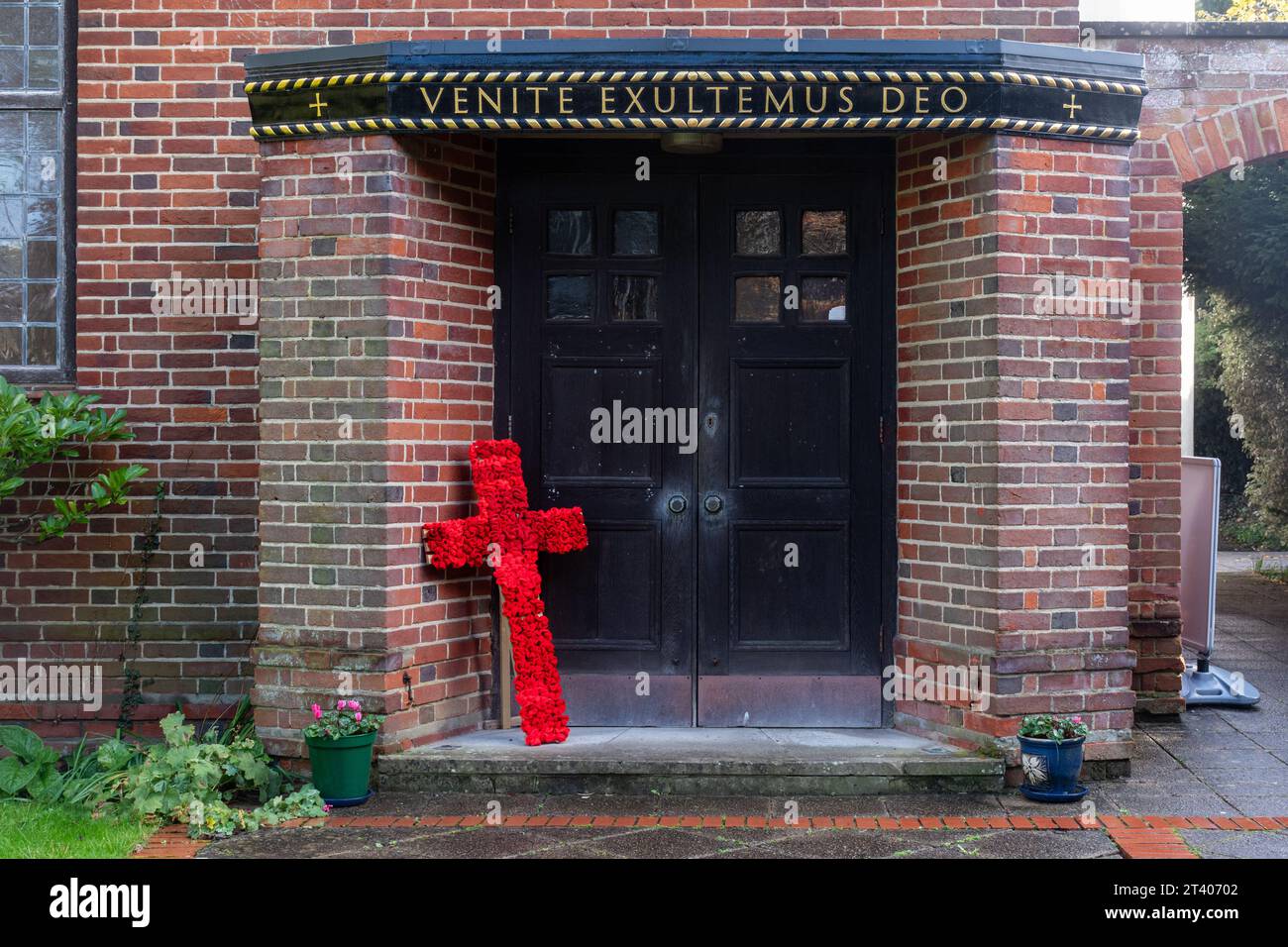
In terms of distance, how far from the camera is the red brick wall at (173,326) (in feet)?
23.0

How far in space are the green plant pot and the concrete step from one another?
0.23 meters

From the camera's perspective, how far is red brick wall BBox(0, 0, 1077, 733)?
701 cm

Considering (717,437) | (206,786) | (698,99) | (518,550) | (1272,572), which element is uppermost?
(698,99)

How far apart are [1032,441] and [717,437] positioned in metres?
1.62

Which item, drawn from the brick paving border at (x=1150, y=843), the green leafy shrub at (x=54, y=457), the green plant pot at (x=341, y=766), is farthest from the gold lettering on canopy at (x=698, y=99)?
the brick paving border at (x=1150, y=843)

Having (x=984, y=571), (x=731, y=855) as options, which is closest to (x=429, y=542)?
(x=731, y=855)

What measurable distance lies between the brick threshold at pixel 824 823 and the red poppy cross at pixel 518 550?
2.80 ft

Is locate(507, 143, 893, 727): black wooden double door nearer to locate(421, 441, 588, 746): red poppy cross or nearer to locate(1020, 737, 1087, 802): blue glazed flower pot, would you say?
locate(421, 441, 588, 746): red poppy cross

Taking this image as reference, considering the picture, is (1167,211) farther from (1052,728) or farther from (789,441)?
(1052,728)

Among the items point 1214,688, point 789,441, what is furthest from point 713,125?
point 1214,688

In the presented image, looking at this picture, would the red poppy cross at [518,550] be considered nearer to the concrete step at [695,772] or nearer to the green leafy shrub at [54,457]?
the concrete step at [695,772]

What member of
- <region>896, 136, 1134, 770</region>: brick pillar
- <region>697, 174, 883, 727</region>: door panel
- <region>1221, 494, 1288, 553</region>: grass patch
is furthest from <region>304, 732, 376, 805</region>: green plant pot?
<region>1221, 494, 1288, 553</region>: grass patch

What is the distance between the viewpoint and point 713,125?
244 inches

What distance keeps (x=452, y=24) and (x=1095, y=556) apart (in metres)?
4.22
